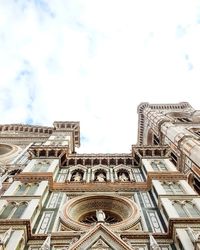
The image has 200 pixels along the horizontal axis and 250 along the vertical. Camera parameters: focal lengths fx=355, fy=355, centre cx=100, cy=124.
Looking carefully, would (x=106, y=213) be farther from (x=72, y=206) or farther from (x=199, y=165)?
(x=199, y=165)

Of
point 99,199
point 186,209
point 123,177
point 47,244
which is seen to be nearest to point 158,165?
point 123,177

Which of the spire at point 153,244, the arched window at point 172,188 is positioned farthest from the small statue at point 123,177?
the spire at point 153,244

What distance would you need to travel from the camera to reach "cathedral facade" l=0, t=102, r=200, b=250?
11398 millimetres

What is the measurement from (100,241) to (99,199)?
14.0ft

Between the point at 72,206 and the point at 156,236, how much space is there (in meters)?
4.17

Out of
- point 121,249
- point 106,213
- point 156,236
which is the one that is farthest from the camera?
point 106,213

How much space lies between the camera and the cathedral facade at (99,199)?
37.4 feet

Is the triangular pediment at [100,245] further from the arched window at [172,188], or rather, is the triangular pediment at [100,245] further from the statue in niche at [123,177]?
the statue in niche at [123,177]

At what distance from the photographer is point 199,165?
23.3m

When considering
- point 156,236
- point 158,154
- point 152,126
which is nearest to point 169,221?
point 156,236

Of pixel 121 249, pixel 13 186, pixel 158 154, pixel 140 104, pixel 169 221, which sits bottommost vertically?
pixel 121 249

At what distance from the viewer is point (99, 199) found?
1549cm

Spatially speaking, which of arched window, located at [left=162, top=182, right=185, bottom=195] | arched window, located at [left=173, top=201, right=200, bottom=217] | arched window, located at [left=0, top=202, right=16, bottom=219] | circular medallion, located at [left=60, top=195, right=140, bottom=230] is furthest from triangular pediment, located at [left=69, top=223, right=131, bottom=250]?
arched window, located at [left=162, top=182, right=185, bottom=195]

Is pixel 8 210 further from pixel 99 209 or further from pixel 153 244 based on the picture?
pixel 153 244
